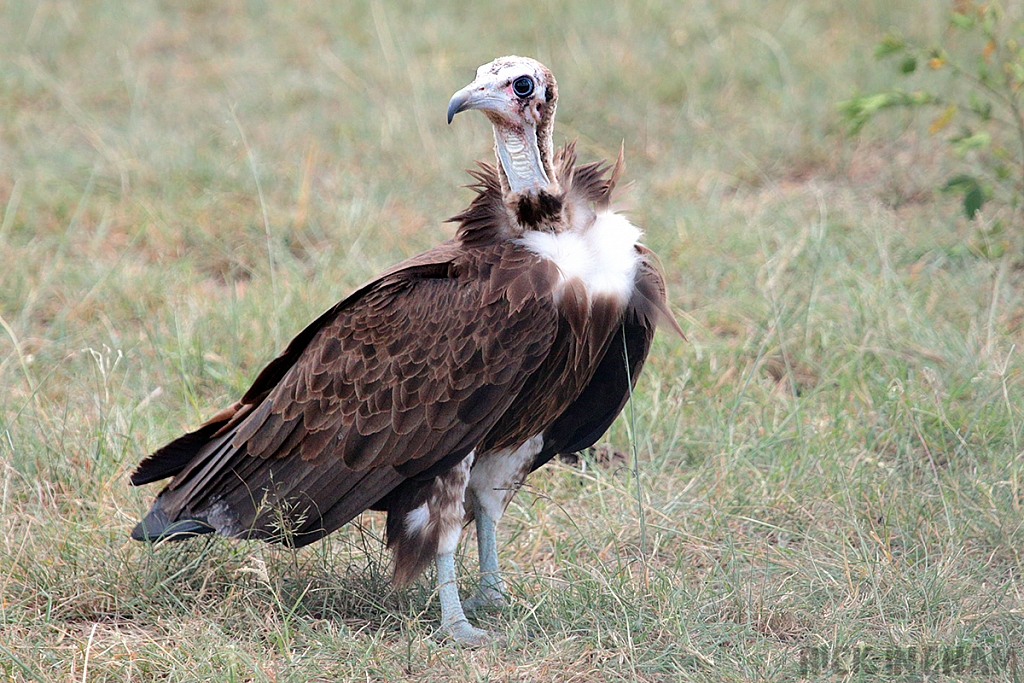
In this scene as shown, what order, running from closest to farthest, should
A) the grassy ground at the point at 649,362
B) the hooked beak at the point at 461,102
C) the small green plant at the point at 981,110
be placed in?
the hooked beak at the point at 461,102, the grassy ground at the point at 649,362, the small green plant at the point at 981,110

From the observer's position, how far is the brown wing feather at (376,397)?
2824 millimetres

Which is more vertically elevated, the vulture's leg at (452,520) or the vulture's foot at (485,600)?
the vulture's leg at (452,520)

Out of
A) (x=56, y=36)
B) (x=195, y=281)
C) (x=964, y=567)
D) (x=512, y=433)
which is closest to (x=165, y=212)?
(x=195, y=281)

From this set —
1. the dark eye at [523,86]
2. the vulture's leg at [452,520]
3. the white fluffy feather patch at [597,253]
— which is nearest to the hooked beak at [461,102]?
the dark eye at [523,86]

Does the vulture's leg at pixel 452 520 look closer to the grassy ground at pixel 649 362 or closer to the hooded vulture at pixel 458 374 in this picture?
the hooded vulture at pixel 458 374

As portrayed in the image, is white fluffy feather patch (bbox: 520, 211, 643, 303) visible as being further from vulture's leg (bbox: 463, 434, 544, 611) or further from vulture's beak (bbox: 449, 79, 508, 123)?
vulture's leg (bbox: 463, 434, 544, 611)

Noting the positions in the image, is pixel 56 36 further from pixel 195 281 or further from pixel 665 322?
pixel 665 322

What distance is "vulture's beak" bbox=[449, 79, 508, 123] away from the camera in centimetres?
283

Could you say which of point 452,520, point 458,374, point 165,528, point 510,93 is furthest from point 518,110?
point 165,528

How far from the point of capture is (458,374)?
9.40 ft

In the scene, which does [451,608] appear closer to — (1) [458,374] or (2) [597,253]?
(1) [458,374]

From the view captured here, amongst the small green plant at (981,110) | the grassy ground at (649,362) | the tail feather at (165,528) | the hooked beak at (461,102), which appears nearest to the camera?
the hooked beak at (461,102)

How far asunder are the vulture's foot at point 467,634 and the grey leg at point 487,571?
13cm

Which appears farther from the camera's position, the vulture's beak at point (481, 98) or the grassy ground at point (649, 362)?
the grassy ground at point (649, 362)
